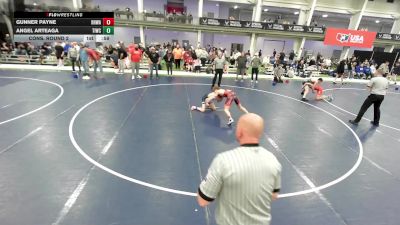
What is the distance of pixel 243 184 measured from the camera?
2.04 metres

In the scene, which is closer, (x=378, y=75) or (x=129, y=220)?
(x=129, y=220)

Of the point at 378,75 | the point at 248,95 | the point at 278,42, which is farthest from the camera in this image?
the point at 278,42

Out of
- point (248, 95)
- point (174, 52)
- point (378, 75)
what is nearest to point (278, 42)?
point (174, 52)

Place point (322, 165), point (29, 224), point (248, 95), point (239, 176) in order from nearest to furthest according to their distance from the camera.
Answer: point (239, 176), point (29, 224), point (322, 165), point (248, 95)

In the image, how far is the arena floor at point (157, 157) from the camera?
442 centimetres

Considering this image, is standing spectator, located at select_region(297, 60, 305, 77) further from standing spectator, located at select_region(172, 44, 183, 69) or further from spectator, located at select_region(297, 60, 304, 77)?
standing spectator, located at select_region(172, 44, 183, 69)

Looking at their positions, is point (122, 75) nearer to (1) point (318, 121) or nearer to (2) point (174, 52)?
(2) point (174, 52)

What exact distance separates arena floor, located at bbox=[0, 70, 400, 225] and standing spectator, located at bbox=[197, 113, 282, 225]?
2.16 meters

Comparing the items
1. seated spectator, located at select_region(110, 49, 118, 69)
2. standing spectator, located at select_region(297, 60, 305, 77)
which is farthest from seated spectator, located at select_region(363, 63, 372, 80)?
seated spectator, located at select_region(110, 49, 118, 69)

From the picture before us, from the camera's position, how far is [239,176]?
6.63 feet

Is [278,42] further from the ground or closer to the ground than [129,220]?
further from the ground

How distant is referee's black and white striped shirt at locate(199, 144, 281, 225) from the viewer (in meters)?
2.03

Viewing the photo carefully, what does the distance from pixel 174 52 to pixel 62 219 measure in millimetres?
14698
